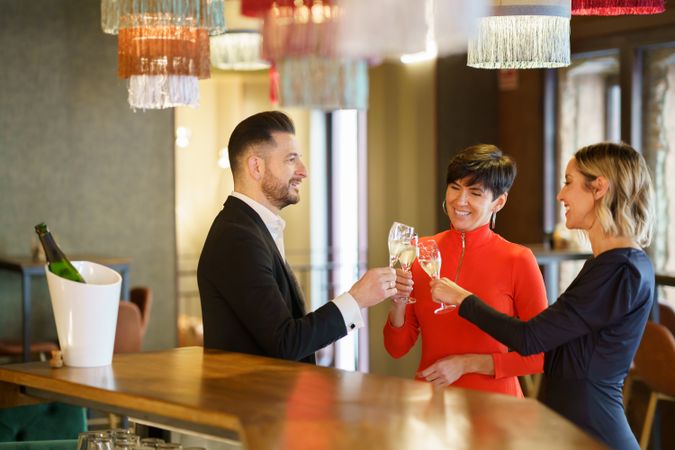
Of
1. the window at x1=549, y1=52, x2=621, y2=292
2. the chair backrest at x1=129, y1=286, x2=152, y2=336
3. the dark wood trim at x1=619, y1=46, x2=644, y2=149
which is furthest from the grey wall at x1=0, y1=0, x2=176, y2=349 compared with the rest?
the dark wood trim at x1=619, y1=46, x2=644, y2=149

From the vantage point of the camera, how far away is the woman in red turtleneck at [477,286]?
2.87 m

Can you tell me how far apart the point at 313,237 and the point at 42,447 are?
8.65m

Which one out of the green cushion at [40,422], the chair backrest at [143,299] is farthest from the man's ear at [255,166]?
the chair backrest at [143,299]

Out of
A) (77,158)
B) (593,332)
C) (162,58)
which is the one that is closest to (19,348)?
(77,158)

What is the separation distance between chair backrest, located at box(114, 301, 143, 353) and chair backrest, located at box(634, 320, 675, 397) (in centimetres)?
261

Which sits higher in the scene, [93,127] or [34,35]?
[34,35]

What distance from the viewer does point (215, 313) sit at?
2812 mm

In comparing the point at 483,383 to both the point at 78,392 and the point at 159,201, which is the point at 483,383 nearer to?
the point at 78,392

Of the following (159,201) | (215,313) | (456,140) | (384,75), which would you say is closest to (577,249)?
(456,140)

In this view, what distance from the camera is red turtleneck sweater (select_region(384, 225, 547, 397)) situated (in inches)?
113

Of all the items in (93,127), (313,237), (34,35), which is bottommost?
(313,237)

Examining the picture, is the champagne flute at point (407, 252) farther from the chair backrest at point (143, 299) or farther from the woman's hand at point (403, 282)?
the chair backrest at point (143, 299)

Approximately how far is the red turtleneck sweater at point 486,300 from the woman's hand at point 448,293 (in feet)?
0.68

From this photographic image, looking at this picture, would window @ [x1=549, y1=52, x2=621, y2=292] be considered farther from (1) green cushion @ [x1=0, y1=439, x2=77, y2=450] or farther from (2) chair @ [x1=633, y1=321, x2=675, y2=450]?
(1) green cushion @ [x1=0, y1=439, x2=77, y2=450]
